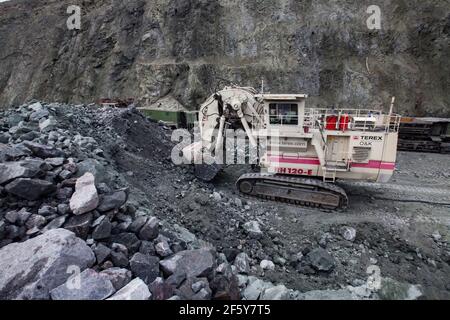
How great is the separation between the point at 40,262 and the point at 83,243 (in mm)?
567

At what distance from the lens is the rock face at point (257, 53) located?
859 inches

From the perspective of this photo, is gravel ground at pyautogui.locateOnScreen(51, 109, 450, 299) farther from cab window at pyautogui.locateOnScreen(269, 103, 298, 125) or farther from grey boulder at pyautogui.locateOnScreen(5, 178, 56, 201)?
cab window at pyautogui.locateOnScreen(269, 103, 298, 125)

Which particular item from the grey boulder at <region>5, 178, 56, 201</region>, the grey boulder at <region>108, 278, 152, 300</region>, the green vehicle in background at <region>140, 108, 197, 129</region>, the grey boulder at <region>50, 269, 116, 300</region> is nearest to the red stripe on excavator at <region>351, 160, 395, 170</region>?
the grey boulder at <region>108, 278, 152, 300</region>

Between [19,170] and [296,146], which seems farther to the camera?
[296,146]

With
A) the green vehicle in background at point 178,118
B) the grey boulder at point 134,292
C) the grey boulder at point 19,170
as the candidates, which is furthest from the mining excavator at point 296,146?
the green vehicle in background at point 178,118

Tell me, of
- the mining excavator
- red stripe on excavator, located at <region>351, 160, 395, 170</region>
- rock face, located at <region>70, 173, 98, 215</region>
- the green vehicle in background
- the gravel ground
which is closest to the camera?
rock face, located at <region>70, 173, 98, 215</region>

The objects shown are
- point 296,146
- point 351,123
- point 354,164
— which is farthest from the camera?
point 296,146

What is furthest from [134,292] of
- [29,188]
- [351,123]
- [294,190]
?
[351,123]

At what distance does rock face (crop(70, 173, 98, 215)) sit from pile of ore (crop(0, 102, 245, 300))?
0.05 feet

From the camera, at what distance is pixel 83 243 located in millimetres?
4414

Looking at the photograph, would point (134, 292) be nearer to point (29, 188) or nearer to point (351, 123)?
point (29, 188)

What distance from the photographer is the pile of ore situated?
3.98 meters

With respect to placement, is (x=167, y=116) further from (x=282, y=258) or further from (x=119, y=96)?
Result: (x=282, y=258)

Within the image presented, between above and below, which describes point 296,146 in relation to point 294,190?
above
